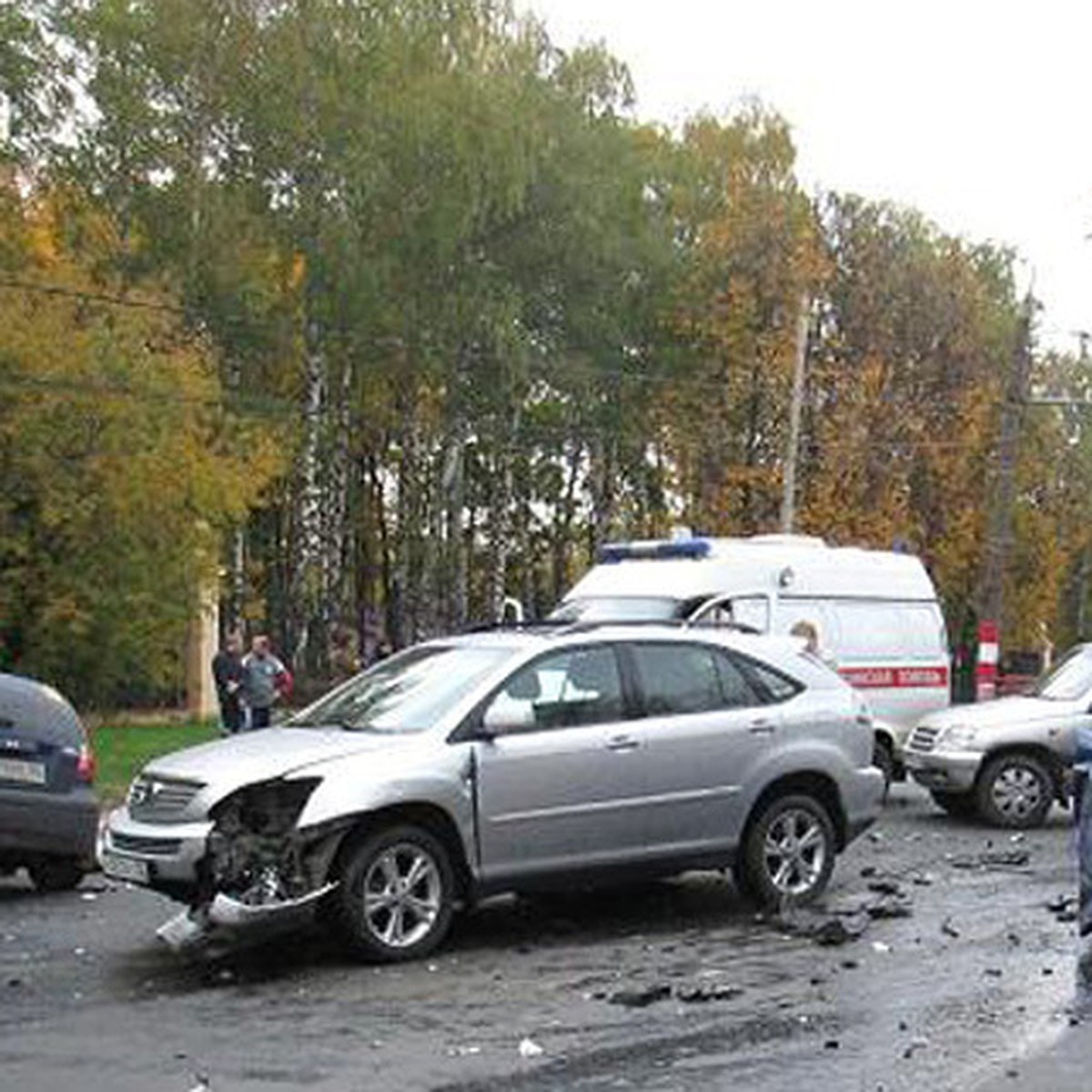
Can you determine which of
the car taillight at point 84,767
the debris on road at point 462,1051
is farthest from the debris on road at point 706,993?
the car taillight at point 84,767

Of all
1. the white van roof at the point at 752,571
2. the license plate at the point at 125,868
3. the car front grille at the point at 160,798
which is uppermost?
the white van roof at the point at 752,571

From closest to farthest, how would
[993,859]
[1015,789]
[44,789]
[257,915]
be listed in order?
[257,915], [44,789], [993,859], [1015,789]

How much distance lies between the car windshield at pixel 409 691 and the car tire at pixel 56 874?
7.94 ft

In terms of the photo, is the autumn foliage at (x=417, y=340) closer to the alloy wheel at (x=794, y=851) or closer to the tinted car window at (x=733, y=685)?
the tinted car window at (x=733, y=685)

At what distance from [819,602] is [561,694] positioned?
25.9 feet

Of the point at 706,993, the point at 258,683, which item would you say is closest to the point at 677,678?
the point at 706,993

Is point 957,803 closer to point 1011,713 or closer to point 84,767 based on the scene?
point 1011,713

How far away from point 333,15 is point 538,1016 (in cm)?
3043

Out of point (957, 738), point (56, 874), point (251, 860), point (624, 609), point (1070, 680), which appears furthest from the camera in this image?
point (624, 609)

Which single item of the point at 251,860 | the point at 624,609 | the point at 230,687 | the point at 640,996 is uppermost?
the point at 624,609

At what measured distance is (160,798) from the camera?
941 centimetres

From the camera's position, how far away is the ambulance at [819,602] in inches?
666

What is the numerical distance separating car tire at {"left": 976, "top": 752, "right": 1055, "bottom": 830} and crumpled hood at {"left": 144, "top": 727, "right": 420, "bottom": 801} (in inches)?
304

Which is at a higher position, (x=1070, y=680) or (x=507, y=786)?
(x=1070, y=680)
